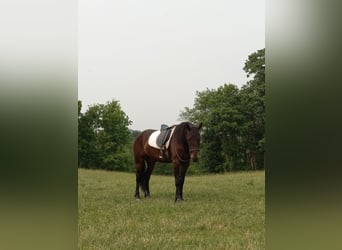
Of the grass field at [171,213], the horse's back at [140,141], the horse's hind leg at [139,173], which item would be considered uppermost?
the horse's back at [140,141]

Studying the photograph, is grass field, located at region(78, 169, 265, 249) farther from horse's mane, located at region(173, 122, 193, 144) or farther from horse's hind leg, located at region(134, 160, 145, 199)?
horse's mane, located at region(173, 122, 193, 144)

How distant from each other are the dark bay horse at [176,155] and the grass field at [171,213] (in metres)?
0.10

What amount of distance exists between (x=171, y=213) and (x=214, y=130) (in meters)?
1.17

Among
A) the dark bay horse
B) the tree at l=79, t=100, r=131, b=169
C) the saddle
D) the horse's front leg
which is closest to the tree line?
the tree at l=79, t=100, r=131, b=169

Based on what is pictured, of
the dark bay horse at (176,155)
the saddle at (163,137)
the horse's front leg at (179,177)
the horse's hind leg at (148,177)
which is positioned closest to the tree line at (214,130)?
the dark bay horse at (176,155)

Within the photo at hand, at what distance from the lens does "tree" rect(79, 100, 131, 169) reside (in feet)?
12.6

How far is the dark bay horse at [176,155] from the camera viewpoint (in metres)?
4.73

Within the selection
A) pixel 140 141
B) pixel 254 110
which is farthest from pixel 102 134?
pixel 254 110

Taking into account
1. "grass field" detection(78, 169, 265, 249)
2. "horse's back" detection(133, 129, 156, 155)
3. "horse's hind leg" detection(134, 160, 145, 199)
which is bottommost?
"grass field" detection(78, 169, 265, 249)

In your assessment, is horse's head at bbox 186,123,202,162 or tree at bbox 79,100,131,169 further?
horse's head at bbox 186,123,202,162

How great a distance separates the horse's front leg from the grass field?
7 cm

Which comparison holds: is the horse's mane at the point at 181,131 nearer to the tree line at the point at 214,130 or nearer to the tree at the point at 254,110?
the tree line at the point at 214,130

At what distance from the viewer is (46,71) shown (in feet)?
5.70

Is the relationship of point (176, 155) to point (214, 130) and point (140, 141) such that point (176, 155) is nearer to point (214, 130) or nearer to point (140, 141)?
point (140, 141)
